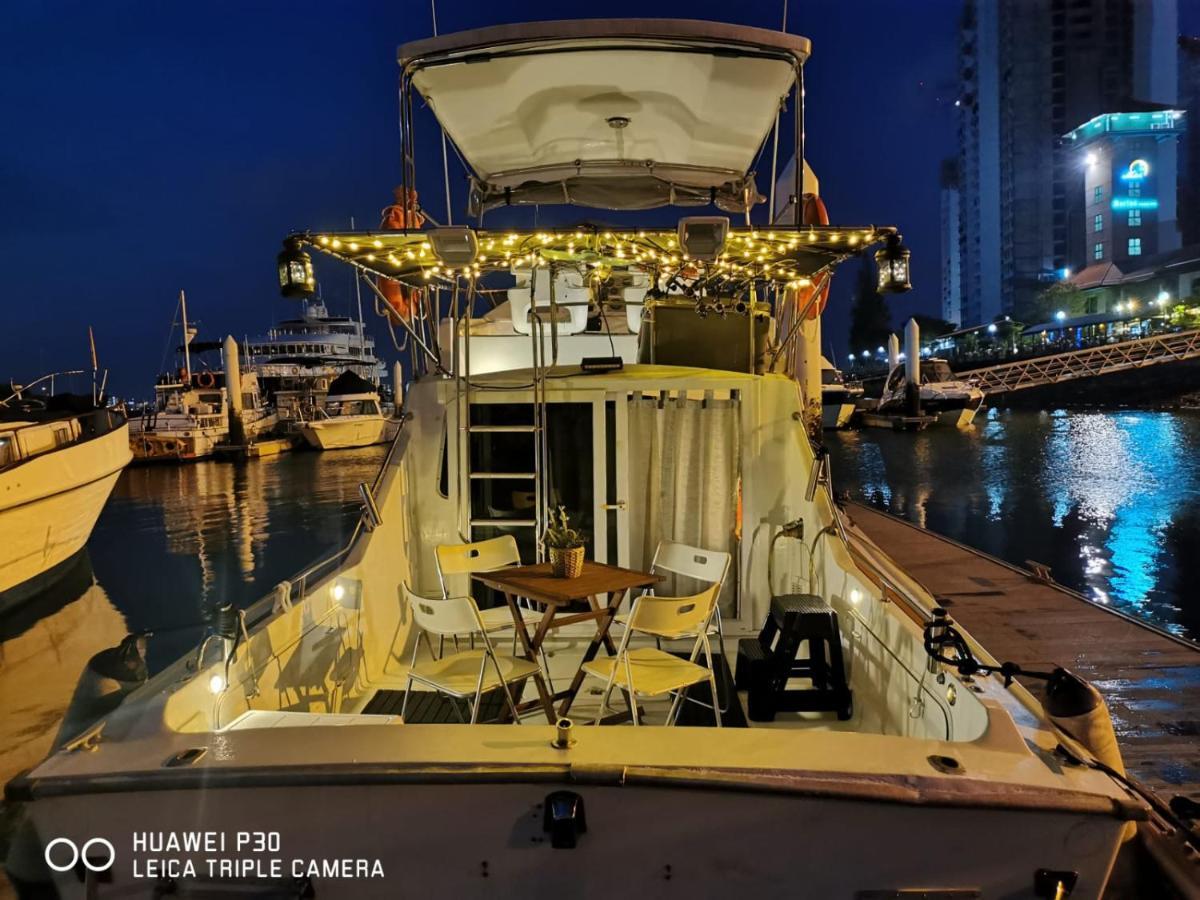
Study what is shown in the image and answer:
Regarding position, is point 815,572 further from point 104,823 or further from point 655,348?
point 104,823

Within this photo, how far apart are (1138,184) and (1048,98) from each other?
19.8 metres

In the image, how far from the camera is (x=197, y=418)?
30.6 m

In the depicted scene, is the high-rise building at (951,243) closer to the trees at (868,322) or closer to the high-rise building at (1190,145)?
the trees at (868,322)

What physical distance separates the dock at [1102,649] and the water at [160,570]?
5975 mm

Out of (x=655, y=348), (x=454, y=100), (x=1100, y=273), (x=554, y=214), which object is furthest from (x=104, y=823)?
(x=1100, y=273)

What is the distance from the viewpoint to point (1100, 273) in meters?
63.9

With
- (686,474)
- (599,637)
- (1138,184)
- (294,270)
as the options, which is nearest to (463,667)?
(599,637)

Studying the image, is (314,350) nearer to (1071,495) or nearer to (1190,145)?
(1071,495)

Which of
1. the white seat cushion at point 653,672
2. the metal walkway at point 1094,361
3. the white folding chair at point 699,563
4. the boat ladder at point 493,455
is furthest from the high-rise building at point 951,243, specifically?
the white seat cushion at point 653,672

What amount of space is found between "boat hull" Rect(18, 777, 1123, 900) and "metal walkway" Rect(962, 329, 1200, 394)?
41.8 metres

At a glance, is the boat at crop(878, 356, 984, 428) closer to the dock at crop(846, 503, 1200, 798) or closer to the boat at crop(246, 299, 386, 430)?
the dock at crop(846, 503, 1200, 798)

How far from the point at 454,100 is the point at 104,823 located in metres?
4.45

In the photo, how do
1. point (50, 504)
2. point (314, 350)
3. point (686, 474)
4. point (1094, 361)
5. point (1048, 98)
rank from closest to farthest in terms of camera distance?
point (686, 474)
point (50, 504)
point (1094, 361)
point (314, 350)
point (1048, 98)

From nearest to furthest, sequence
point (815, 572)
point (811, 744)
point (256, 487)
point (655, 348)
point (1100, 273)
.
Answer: point (811, 744) < point (815, 572) < point (655, 348) < point (256, 487) < point (1100, 273)
